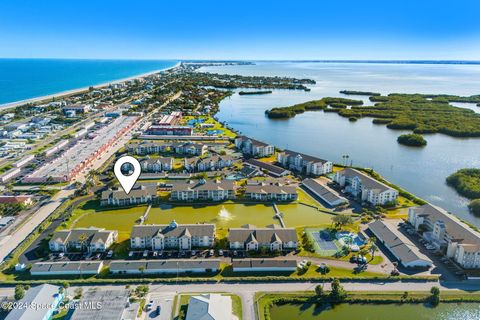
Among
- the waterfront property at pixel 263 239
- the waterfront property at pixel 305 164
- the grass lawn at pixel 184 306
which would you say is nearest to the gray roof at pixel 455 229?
the waterfront property at pixel 263 239

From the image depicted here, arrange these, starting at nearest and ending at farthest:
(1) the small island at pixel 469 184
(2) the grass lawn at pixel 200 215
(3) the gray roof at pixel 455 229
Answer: (3) the gray roof at pixel 455 229 → (2) the grass lawn at pixel 200 215 → (1) the small island at pixel 469 184

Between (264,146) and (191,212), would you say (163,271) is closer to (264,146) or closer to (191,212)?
(191,212)

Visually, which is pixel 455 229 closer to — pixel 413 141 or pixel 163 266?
pixel 163 266

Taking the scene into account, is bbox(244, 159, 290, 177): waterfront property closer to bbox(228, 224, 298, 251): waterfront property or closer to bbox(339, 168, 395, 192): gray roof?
bbox(339, 168, 395, 192): gray roof

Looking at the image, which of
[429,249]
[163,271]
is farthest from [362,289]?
[163,271]

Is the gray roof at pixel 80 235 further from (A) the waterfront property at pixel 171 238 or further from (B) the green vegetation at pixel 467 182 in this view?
(B) the green vegetation at pixel 467 182

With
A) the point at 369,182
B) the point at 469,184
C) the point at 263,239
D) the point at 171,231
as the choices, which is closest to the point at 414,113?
the point at 469,184
